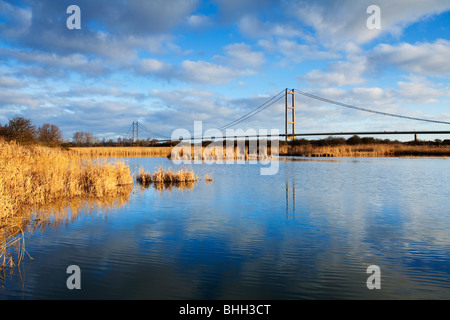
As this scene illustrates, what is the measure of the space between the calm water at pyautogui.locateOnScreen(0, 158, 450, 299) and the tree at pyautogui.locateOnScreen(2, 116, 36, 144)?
40.3 feet

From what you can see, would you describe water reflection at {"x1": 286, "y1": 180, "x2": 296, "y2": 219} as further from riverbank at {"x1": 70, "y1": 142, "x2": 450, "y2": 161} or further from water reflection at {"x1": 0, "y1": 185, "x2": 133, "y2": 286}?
riverbank at {"x1": 70, "y1": 142, "x2": 450, "y2": 161}

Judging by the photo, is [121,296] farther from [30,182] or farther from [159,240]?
[30,182]

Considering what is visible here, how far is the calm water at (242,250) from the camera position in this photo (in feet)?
13.7

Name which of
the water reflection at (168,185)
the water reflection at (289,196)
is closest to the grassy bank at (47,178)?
the water reflection at (168,185)

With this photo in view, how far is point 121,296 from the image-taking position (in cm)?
402

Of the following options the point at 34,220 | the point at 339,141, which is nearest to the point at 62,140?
the point at 34,220

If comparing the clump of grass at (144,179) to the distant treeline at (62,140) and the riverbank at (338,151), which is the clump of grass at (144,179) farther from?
the riverbank at (338,151)

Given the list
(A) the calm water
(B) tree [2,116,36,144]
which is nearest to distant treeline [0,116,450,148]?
(B) tree [2,116,36,144]

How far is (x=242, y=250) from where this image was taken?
5.74m

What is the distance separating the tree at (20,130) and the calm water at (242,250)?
40.3 ft

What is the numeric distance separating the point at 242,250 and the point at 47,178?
777 centimetres

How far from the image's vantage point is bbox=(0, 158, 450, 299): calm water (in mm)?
4164
